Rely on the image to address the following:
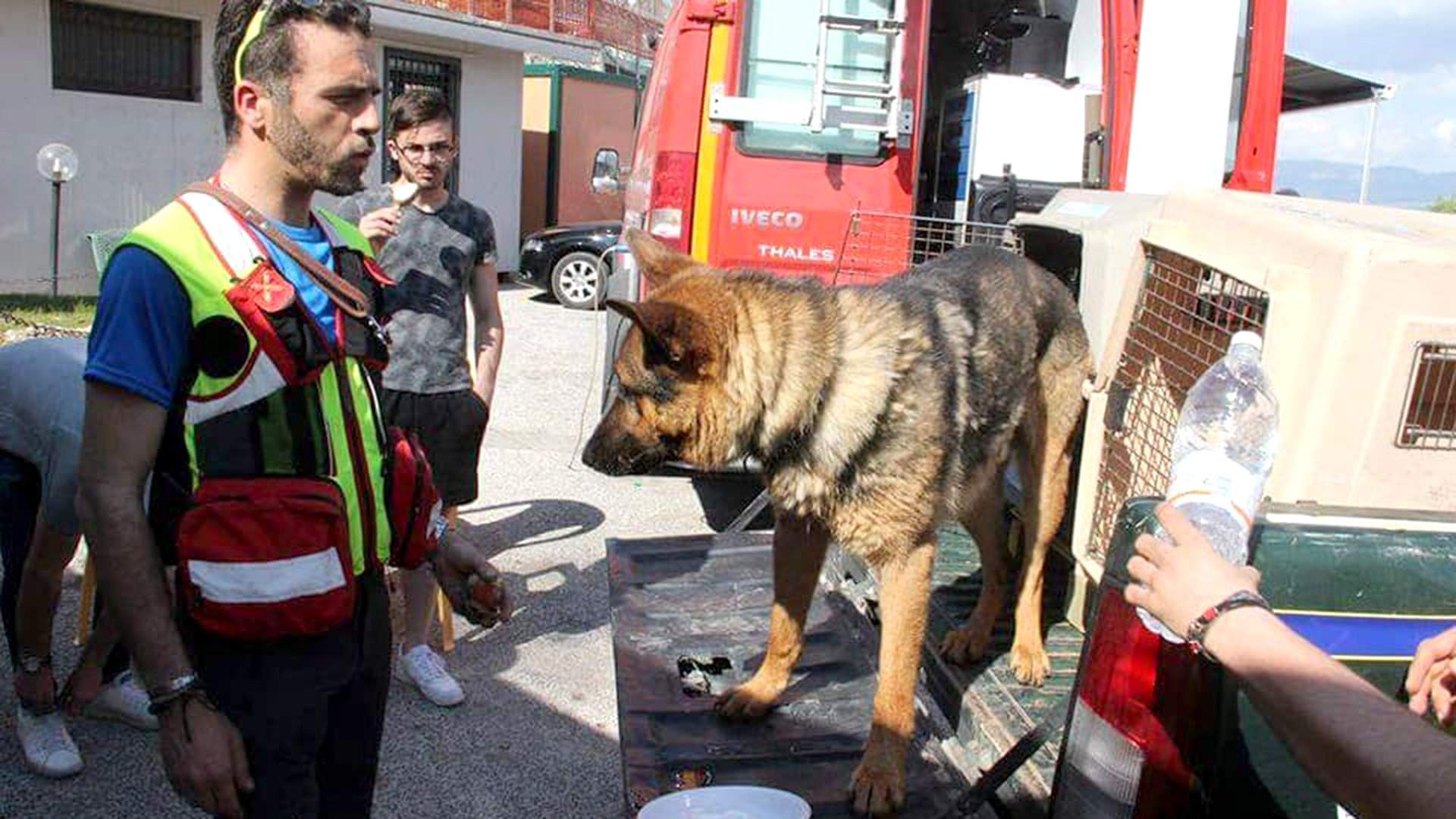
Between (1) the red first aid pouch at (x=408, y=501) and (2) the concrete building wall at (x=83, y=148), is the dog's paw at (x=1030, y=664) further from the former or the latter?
(2) the concrete building wall at (x=83, y=148)

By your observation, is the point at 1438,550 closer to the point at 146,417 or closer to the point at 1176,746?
the point at 1176,746

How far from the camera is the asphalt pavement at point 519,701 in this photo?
3.85 metres

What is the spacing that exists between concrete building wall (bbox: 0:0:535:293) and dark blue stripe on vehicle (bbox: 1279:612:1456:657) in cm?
1349

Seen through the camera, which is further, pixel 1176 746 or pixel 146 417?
pixel 146 417

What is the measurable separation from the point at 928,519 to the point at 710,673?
2.66ft

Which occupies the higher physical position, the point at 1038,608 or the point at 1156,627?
the point at 1156,627

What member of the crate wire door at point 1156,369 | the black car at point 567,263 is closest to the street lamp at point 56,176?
the black car at point 567,263

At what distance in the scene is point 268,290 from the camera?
6.34 ft

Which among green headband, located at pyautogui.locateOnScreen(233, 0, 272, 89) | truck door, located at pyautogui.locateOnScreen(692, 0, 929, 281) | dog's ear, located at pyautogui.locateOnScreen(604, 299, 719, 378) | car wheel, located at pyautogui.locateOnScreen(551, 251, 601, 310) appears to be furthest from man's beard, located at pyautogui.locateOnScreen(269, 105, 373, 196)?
car wheel, located at pyautogui.locateOnScreen(551, 251, 601, 310)

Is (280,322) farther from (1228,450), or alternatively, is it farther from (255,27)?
(1228,450)

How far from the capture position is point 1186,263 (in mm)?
2799

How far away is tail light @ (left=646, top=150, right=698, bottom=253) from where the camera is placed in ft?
17.9

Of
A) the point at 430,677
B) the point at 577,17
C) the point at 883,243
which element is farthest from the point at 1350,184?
the point at 430,677

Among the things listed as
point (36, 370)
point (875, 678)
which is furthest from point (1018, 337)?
point (36, 370)
